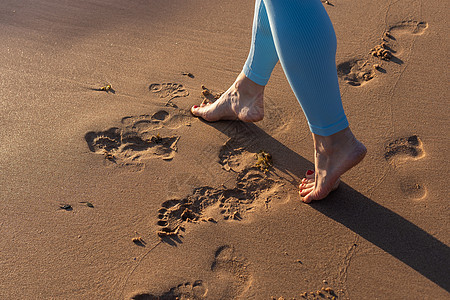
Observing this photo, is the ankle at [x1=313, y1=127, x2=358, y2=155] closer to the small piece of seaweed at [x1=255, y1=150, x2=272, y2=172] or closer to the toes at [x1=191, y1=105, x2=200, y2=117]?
the small piece of seaweed at [x1=255, y1=150, x2=272, y2=172]

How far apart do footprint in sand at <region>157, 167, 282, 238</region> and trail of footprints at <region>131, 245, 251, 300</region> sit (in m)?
0.23

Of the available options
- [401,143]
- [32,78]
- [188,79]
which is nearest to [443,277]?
[401,143]

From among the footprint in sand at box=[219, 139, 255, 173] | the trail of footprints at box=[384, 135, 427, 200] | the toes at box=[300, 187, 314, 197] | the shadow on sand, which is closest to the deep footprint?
the trail of footprints at box=[384, 135, 427, 200]

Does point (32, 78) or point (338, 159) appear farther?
point (32, 78)

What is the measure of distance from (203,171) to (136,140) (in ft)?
1.37

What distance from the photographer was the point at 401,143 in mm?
2172

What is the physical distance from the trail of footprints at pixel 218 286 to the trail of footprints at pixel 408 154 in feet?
2.70

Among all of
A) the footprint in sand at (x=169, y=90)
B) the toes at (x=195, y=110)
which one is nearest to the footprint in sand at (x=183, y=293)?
the toes at (x=195, y=110)

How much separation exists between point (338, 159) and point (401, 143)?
569 mm

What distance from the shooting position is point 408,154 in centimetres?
212

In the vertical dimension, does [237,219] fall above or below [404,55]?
below

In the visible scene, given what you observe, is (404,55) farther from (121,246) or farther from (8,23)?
(8,23)

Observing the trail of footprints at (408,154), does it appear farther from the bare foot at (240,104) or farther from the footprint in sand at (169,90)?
the footprint in sand at (169,90)

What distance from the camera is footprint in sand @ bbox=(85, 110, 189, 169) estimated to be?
2.17m
